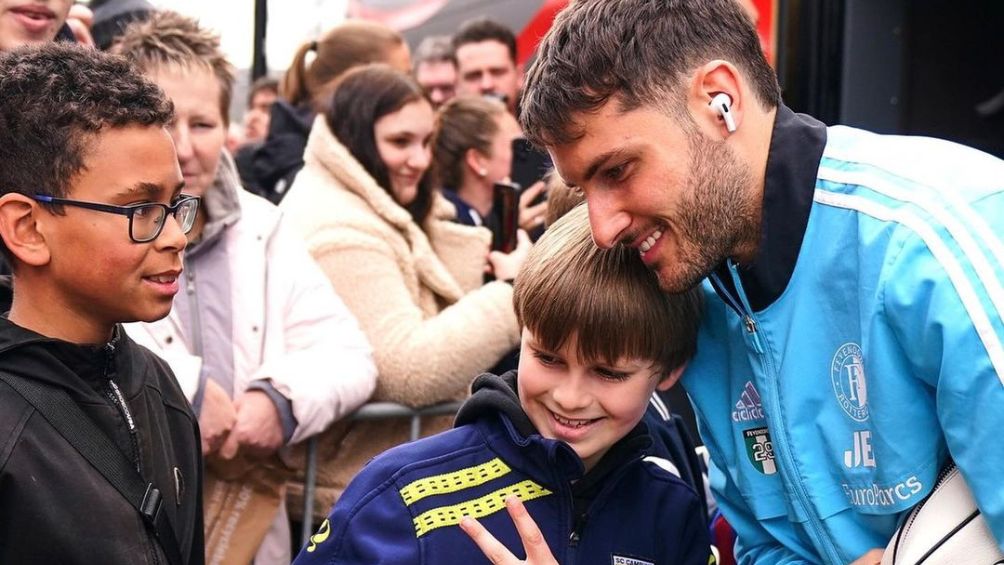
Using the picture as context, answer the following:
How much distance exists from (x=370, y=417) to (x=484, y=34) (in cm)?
301

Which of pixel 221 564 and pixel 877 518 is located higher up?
pixel 877 518

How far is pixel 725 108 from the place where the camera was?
223 cm

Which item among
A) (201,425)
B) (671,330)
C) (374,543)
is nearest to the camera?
(374,543)

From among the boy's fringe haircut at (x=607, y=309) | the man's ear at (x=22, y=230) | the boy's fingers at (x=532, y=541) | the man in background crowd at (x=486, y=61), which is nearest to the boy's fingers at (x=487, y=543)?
the boy's fingers at (x=532, y=541)

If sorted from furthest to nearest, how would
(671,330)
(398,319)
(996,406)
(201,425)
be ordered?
(398,319) → (201,425) → (671,330) → (996,406)

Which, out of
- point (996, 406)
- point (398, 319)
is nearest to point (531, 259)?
point (996, 406)

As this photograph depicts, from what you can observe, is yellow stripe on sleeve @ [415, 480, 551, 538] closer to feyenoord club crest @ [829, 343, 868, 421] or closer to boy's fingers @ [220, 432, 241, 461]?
feyenoord club crest @ [829, 343, 868, 421]

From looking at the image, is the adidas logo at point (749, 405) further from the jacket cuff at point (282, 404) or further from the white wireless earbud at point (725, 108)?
the jacket cuff at point (282, 404)

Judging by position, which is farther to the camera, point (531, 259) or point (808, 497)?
point (531, 259)

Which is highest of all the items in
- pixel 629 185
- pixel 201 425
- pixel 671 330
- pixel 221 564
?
pixel 629 185

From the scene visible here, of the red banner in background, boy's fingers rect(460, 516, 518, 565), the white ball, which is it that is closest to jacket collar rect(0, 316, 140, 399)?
boy's fingers rect(460, 516, 518, 565)

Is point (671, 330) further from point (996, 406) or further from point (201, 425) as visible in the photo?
point (201, 425)

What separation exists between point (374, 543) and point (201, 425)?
3.42ft

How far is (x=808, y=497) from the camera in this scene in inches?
88.7
